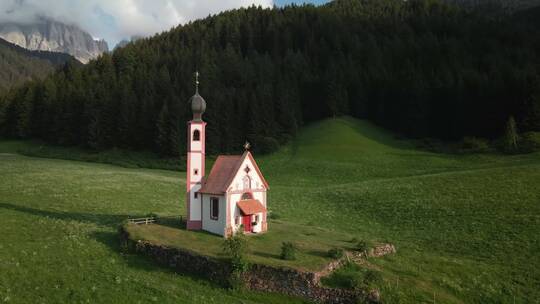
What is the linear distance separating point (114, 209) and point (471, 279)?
3100cm

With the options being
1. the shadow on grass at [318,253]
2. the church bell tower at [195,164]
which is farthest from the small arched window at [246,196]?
the shadow on grass at [318,253]

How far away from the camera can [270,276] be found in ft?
73.6

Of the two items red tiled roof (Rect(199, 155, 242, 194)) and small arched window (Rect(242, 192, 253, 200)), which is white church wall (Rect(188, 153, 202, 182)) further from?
small arched window (Rect(242, 192, 253, 200))

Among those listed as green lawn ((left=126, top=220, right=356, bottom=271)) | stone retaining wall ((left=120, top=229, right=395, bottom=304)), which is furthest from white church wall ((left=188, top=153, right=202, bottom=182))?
stone retaining wall ((left=120, top=229, right=395, bottom=304))

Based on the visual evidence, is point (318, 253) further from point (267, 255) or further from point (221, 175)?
point (221, 175)

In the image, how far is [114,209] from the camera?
41.3m

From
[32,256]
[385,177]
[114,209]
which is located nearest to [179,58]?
[385,177]

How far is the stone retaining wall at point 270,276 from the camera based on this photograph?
69.7ft

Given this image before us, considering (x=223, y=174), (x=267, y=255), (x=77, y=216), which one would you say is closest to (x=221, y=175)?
(x=223, y=174)

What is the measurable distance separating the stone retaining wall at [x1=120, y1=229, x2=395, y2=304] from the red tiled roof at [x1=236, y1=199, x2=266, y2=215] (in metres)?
6.76

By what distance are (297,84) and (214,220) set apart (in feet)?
260

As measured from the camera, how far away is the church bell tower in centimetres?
3269

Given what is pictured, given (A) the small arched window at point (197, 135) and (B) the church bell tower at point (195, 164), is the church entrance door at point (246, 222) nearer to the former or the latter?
(B) the church bell tower at point (195, 164)

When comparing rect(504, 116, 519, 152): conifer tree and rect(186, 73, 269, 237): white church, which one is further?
rect(504, 116, 519, 152): conifer tree
